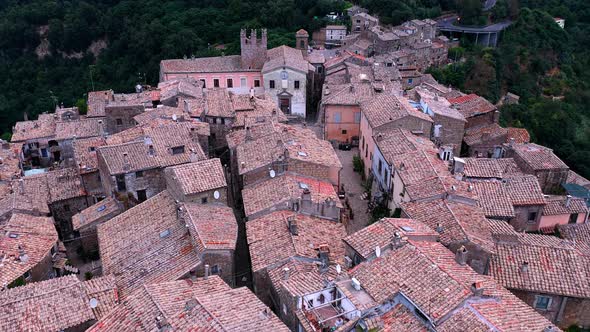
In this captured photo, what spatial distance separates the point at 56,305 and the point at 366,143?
25.9 meters

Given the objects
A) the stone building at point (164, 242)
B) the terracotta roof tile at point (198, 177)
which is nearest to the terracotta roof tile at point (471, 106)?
the terracotta roof tile at point (198, 177)

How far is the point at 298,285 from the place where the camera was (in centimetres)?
2492

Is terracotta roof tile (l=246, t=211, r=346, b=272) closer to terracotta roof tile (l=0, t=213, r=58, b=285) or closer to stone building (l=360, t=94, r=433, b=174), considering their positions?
stone building (l=360, t=94, r=433, b=174)

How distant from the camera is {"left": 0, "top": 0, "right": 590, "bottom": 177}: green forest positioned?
7831cm

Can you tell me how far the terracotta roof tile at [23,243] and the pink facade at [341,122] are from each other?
2460cm

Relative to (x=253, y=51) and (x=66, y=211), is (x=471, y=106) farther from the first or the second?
(x=66, y=211)

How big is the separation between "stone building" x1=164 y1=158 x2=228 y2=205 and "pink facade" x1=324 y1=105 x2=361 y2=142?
683 inches

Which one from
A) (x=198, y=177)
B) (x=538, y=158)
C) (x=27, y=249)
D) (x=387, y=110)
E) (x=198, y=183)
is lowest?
(x=27, y=249)

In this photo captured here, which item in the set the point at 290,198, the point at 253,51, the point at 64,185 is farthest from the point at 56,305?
the point at 253,51

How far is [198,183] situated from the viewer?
31.8 meters

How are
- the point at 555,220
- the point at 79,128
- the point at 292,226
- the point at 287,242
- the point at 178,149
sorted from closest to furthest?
1. the point at 287,242
2. the point at 292,226
3. the point at 178,149
4. the point at 555,220
5. the point at 79,128

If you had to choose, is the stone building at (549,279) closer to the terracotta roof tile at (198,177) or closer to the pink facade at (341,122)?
the terracotta roof tile at (198,177)

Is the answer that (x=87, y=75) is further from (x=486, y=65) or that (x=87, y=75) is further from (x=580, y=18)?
(x=580, y=18)

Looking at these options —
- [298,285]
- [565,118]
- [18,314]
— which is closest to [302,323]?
[298,285]
